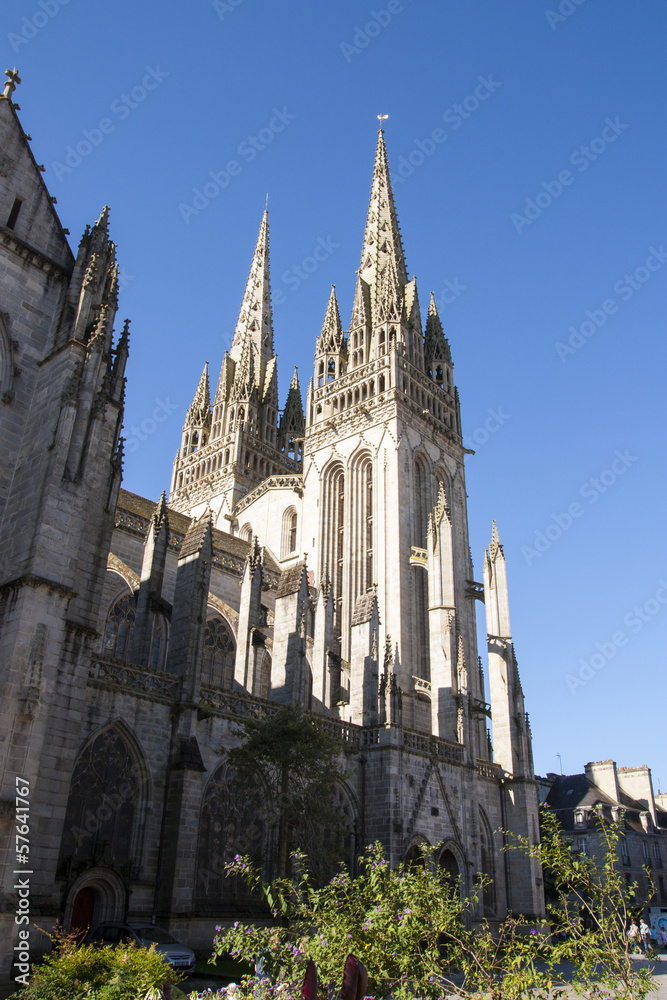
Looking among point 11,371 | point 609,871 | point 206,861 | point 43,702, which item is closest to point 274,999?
point 609,871

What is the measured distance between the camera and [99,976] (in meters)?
Result: 8.69

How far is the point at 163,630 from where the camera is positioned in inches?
902

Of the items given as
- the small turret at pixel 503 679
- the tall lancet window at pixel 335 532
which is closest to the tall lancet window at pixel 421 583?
the small turret at pixel 503 679

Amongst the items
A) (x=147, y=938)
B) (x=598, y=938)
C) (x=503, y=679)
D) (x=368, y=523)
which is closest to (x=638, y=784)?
(x=503, y=679)

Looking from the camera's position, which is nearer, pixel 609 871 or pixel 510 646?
pixel 609 871

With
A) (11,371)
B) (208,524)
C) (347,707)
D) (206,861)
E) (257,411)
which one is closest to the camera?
(11,371)

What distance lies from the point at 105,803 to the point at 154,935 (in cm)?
303

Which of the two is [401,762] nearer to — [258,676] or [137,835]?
[258,676]

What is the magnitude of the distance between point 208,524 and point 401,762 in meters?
9.49

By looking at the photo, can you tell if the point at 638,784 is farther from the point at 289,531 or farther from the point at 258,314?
the point at 258,314

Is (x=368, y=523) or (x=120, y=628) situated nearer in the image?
(x=120, y=628)

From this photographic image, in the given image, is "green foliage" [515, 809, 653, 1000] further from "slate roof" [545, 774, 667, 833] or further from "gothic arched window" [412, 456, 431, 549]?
"slate roof" [545, 774, 667, 833]

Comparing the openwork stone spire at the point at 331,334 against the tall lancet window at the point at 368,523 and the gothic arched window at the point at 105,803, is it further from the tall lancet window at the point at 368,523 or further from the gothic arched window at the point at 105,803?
the gothic arched window at the point at 105,803

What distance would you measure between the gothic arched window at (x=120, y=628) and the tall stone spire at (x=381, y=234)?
26331 mm
